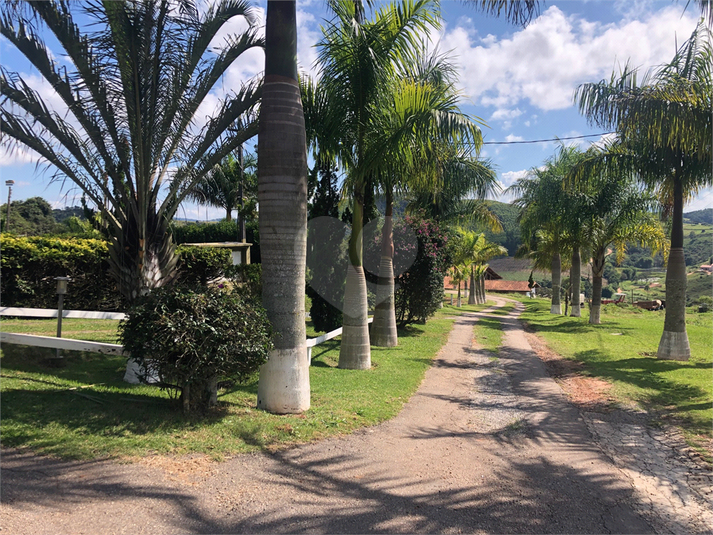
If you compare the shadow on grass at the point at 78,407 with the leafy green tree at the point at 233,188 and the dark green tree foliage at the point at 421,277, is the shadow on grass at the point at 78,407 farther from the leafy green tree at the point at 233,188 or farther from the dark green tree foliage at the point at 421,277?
the dark green tree foliage at the point at 421,277

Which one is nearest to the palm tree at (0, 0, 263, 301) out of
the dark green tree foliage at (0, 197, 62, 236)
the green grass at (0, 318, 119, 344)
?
the green grass at (0, 318, 119, 344)

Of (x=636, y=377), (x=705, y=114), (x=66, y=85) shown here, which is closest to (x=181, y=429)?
(x=66, y=85)

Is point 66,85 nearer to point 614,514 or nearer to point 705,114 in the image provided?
point 614,514

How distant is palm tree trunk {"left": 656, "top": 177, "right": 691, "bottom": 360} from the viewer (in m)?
10.9

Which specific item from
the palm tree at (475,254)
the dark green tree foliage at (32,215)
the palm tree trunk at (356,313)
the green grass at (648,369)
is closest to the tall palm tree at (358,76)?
the palm tree trunk at (356,313)

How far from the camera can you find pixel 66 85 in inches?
233

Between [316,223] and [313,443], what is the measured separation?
7.04 meters

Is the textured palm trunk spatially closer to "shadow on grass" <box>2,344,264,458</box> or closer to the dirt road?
"shadow on grass" <box>2,344,264,458</box>

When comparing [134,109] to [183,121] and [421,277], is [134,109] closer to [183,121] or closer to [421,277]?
[183,121]

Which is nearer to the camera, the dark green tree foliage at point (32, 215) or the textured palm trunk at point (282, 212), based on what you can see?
the textured palm trunk at point (282, 212)

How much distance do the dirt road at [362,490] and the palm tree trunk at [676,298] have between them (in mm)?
6725

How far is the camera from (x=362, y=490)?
402 centimetres

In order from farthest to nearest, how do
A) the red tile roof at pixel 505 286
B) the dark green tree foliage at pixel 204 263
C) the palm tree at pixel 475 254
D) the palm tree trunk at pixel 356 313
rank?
the red tile roof at pixel 505 286, the palm tree at pixel 475 254, the dark green tree foliage at pixel 204 263, the palm tree trunk at pixel 356 313

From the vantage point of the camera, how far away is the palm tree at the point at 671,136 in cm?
918
